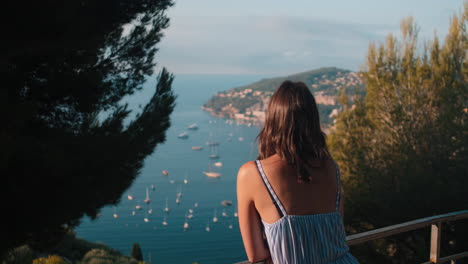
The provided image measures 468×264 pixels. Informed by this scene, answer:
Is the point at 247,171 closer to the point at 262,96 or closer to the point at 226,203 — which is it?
→ the point at 226,203

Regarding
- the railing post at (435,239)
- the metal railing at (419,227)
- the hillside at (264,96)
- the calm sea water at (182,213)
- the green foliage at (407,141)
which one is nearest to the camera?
the metal railing at (419,227)

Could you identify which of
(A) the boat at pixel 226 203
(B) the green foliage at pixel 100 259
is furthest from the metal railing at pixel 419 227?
(A) the boat at pixel 226 203

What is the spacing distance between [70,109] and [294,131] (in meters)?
4.23

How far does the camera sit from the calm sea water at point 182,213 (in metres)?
41.0

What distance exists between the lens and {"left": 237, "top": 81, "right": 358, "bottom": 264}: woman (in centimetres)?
122

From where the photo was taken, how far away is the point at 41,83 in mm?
4637

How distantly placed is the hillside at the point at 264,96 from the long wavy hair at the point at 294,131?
53.4ft

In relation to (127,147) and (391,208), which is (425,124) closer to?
(391,208)

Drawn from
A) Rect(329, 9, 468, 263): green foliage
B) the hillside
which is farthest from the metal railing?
the hillside

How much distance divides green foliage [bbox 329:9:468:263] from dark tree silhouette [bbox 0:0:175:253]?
7248 mm

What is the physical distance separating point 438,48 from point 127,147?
11621mm

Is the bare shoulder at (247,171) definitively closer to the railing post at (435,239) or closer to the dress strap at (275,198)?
the dress strap at (275,198)

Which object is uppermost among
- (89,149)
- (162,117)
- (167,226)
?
(162,117)

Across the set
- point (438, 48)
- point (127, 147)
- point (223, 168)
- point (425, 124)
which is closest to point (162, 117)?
point (127, 147)
